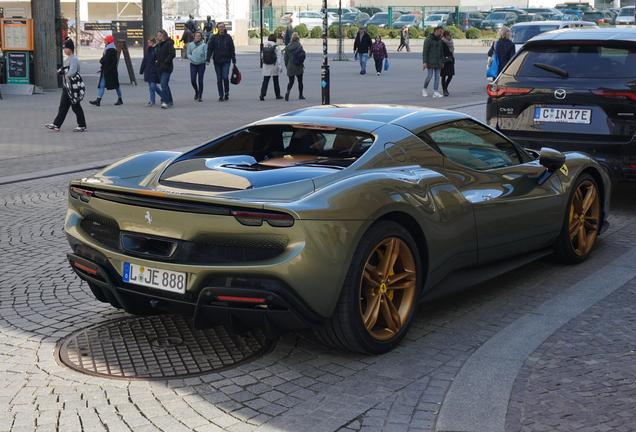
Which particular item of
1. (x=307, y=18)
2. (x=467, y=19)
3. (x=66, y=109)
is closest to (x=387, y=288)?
(x=66, y=109)

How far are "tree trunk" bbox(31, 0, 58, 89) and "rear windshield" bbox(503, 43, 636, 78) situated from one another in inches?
659

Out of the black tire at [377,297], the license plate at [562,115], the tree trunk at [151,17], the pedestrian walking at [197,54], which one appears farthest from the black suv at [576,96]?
the tree trunk at [151,17]

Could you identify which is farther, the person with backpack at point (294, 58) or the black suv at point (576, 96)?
the person with backpack at point (294, 58)

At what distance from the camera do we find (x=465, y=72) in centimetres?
2947

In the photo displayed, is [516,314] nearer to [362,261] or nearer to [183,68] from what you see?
[362,261]

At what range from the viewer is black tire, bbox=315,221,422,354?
13.1 feet

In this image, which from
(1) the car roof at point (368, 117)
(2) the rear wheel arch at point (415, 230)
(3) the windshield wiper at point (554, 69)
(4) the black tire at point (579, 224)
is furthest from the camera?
(3) the windshield wiper at point (554, 69)

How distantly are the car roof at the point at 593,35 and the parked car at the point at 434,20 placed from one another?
49903mm

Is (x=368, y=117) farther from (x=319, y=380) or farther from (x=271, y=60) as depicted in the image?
(x=271, y=60)

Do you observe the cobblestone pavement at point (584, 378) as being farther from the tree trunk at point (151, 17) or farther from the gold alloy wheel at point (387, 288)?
the tree trunk at point (151, 17)

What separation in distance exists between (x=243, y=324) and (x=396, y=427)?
954mm

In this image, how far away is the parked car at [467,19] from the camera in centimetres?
5578

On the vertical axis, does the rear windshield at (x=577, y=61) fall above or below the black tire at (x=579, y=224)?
above

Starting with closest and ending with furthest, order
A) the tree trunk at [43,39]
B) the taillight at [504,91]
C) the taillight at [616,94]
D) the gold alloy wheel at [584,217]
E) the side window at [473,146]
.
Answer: the side window at [473,146], the gold alloy wheel at [584,217], the taillight at [616,94], the taillight at [504,91], the tree trunk at [43,39]
